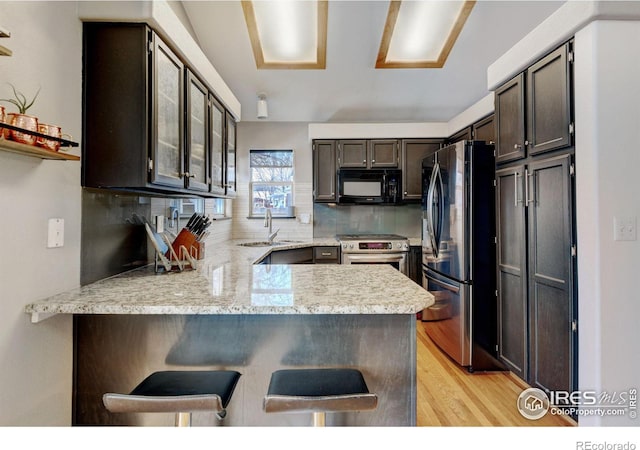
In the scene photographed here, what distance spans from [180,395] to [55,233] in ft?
2.68

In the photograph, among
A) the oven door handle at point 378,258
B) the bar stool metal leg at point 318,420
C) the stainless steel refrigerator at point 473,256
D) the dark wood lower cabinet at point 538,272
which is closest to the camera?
the bar stool metal leg at point 318,420

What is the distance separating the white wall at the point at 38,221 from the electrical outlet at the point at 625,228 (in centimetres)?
249

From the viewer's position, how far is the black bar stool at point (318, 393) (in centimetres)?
93

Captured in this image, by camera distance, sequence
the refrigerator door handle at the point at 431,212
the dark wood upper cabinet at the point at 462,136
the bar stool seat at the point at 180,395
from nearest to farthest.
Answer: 1. the bar stool seat at the point at 180,395
2. the refrigerator door handle at the point at 431,212
3. the dark wood upper cabinet at the point at 462,136

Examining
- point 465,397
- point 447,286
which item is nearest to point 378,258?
point 447,286

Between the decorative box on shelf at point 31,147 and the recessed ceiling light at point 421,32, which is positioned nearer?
the decorative box on shelf at point 31,147

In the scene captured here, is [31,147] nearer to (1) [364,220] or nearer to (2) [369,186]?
(2) [369,186]

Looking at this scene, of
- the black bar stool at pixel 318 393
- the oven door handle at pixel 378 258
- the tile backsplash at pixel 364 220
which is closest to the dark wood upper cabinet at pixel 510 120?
the oven door handle at pixel 378 258

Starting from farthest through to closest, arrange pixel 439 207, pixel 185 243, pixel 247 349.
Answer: pixel 439 207
pixel 185 243
pixel 247 349

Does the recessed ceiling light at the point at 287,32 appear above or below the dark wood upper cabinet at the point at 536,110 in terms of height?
above

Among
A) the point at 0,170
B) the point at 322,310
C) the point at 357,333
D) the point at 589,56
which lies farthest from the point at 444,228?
the point at 0,170

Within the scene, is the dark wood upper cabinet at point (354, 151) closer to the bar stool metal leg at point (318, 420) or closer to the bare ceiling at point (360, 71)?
the bare ceiling at point (360, 71)

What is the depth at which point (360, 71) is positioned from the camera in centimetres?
331

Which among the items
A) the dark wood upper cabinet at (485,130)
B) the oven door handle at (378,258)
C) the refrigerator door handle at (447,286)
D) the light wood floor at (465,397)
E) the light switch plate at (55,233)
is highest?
the dark wood upper cabinet at (485,130)
